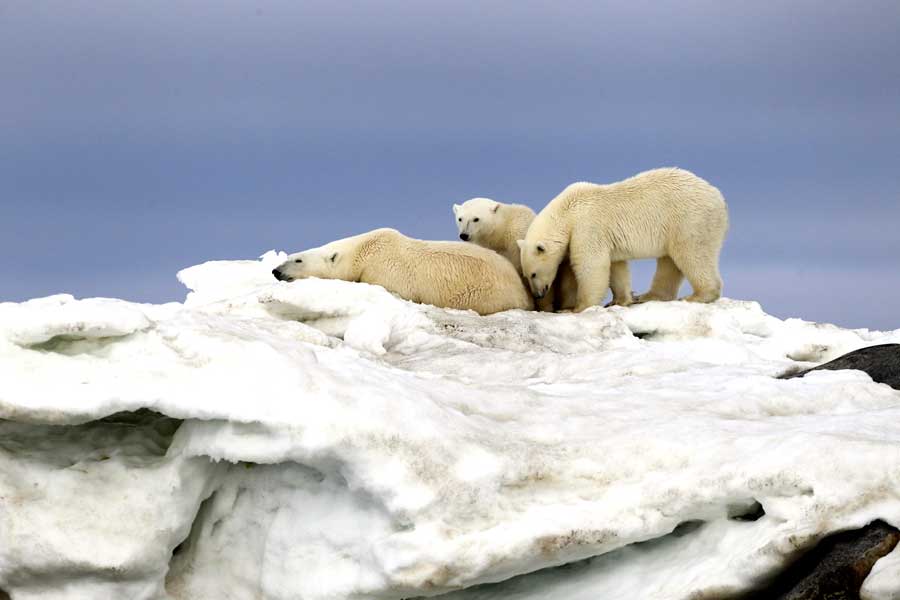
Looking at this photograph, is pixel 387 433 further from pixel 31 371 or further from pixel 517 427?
pixel 31 371

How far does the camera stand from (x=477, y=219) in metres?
14.5

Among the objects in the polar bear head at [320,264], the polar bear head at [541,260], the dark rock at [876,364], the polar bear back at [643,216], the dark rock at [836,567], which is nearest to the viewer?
the dark rock at [836,567]

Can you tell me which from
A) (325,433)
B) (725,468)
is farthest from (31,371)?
(725,468)

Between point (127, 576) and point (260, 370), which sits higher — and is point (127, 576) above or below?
below

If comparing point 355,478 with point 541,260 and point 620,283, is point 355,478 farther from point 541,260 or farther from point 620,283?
point 620,283

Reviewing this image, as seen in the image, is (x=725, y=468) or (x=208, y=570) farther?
(x=208, y=570)

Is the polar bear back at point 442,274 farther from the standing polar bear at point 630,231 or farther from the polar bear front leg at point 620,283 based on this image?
the polar bear front leg at point 620,283

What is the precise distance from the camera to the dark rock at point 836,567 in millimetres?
4316

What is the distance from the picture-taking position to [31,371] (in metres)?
4.92

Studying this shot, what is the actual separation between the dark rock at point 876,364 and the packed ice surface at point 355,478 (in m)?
1.46

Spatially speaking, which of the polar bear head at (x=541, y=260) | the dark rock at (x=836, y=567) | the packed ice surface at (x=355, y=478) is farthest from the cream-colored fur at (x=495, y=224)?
the dark rock at (x=836, y=567)

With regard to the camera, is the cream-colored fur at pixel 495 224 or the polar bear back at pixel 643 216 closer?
the polar bear back at pixel 643 216

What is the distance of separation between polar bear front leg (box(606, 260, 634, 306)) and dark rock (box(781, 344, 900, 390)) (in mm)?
6072

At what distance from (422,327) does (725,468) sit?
5453mm
